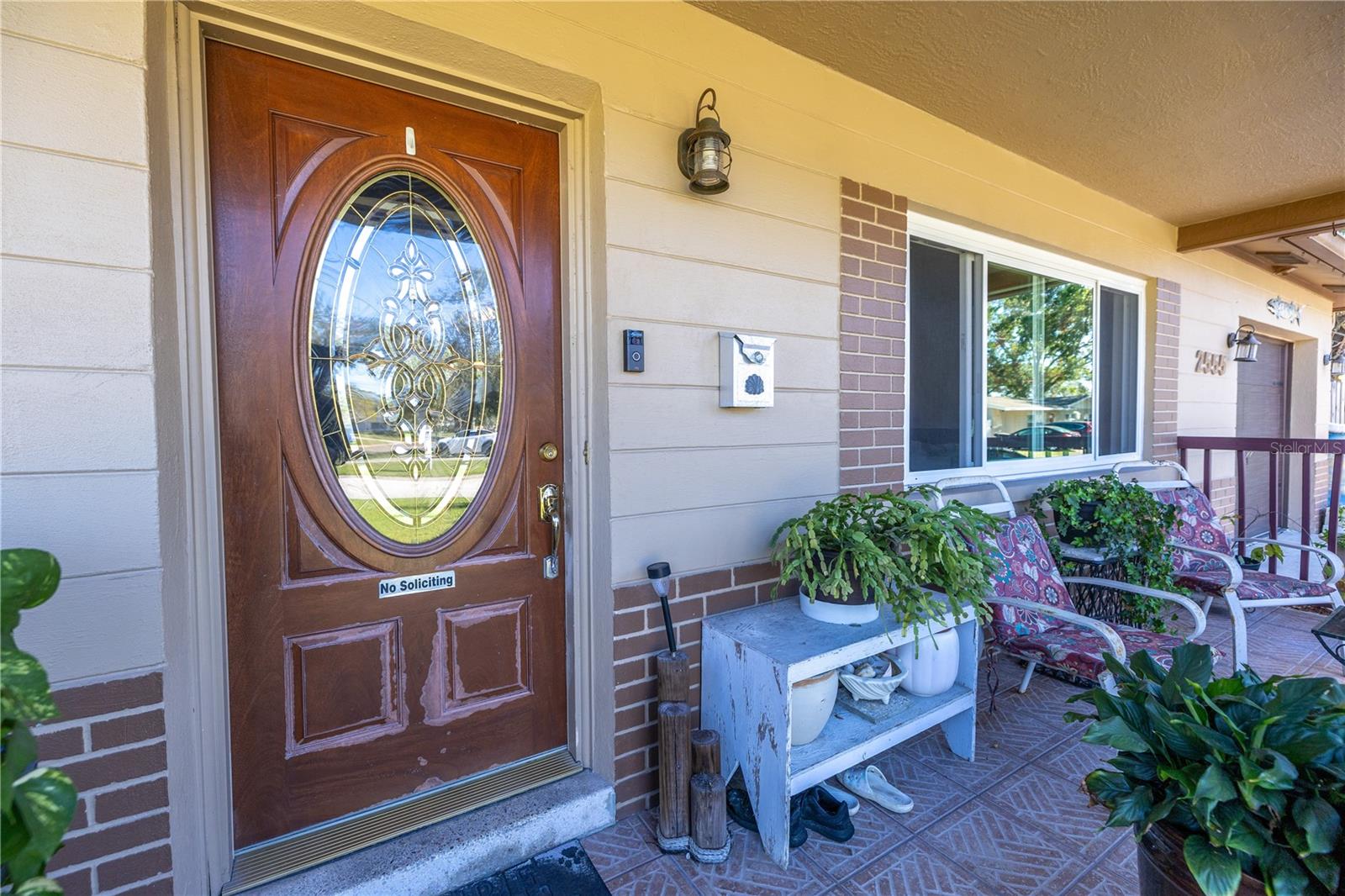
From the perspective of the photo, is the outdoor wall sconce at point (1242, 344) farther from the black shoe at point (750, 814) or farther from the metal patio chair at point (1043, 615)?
the black shoe at point (750, 814)

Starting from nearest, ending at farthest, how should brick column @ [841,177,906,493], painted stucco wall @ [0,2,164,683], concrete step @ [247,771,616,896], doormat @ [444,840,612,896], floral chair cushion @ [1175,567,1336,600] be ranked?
painted stucco wall @ [0,2,164,683] < concrete step @ [247,771,616,896] < doormat @ [444,840,612,896] < brick column @ [841,177,906,493] < floral chair cushion @ [1175,567,1336,600]

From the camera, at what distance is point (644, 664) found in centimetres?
A: 193

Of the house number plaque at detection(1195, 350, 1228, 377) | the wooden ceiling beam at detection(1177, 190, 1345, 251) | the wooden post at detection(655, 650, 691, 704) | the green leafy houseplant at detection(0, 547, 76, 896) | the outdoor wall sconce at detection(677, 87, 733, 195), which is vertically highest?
the wooden ceiling beam at detection(1177, 190, 1345, 251)

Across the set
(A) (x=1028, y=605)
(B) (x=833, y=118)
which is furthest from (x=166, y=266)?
(A) (x=1028, y=605)

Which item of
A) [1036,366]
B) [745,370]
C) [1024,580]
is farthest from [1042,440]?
[745,370]

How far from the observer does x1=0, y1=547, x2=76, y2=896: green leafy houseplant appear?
722 millimetres

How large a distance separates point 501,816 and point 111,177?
1861 mm

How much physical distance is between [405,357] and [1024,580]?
271 centimetres

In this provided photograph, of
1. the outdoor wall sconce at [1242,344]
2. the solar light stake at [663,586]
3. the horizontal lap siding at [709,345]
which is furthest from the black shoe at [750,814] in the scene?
the outdoor wall sconce at [1242,344]

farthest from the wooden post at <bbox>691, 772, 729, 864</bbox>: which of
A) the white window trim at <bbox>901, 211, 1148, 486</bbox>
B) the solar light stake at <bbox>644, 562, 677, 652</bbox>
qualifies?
the white window trim at <bbox>901, 211, 1148, 486</bbox>

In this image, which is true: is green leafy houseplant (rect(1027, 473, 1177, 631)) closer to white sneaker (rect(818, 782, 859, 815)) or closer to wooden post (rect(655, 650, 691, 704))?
white sneaker (rect(818, 782, 859, 815))

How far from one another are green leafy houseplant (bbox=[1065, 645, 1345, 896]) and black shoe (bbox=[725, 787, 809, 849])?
93cm

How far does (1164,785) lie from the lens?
108 centimetres

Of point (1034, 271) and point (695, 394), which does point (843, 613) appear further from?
point (1034, 271)
